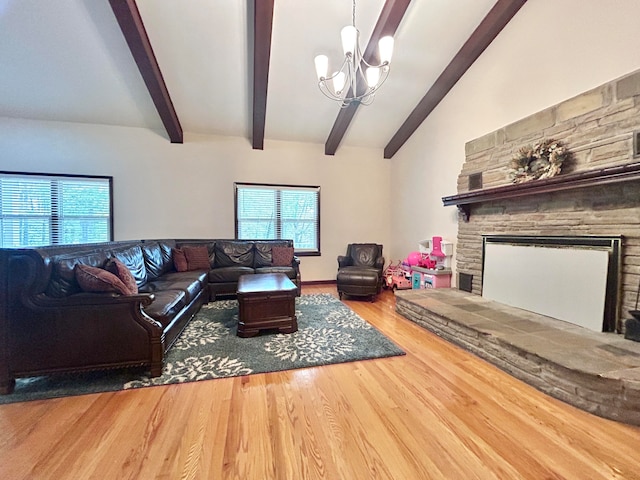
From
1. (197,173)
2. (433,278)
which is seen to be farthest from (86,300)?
(433,278)

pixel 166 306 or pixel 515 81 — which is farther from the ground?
pixel 515 81

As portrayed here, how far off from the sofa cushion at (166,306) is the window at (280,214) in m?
2.86

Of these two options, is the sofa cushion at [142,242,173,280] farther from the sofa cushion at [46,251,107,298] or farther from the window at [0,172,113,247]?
the sofa cushion at [46,251,107,298]

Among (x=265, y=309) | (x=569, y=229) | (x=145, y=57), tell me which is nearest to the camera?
(x=569, y=229)

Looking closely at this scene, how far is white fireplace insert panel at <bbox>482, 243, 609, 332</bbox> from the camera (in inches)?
101

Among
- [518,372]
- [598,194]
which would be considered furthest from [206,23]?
[518,372]

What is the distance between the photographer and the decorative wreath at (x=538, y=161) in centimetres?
285

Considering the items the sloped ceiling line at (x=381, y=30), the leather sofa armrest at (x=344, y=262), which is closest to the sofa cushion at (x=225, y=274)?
the leather sofa armrest at (x=344, y=262)

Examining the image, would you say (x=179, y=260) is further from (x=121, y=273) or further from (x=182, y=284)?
(x=121, y=273)

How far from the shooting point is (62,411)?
5.92ft

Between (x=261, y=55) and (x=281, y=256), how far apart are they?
10.2ft

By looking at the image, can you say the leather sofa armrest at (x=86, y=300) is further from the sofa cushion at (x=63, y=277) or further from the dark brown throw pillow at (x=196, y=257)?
the dark brown throw pillow at (x=196, y=257)

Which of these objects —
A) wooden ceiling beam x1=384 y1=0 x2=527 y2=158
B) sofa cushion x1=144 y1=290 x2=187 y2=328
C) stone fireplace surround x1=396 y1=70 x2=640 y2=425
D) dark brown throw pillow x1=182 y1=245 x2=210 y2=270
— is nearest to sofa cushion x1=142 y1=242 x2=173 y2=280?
dark brown throw pillow x1=182 y1=245 x2=210 y2=270

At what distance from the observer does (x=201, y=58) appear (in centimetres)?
Result: 387
